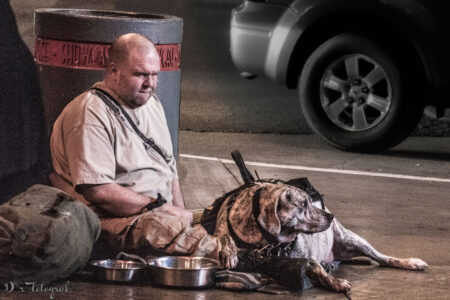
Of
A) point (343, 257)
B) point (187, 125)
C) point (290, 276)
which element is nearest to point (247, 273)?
point (290, 276)

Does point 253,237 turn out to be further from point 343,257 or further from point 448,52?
point 448,52

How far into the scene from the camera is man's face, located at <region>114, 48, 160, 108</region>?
18.7ft

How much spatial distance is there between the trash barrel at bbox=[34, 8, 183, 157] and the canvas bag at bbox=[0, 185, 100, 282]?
37.8 inches

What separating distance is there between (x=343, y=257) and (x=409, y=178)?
2789 mm

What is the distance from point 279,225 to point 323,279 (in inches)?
13.7

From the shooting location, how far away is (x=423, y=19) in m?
9.11

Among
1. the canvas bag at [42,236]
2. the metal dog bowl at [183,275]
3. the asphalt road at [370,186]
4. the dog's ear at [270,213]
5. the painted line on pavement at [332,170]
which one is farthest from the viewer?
the painted line on pavement at [332,170]

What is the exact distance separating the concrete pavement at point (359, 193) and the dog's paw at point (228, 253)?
233 millimetres

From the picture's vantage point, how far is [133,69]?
18.7 feet

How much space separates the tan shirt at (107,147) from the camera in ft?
18.3

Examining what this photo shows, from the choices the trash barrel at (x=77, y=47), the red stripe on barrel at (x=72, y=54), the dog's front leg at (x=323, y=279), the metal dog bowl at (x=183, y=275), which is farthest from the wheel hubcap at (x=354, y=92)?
the metal dog bowl at (x=183, y=275)

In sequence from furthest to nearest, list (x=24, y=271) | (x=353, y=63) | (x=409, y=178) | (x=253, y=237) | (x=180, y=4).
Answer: (x=180, y=4)
(x=353, y=63)
(x=409, y=178)
(x=253, y=237)
(x=24, y=271)

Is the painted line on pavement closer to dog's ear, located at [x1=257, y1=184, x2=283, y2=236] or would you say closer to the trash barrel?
the trash barrel

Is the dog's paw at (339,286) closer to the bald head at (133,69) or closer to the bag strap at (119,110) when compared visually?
the bag strap at (119,110)
